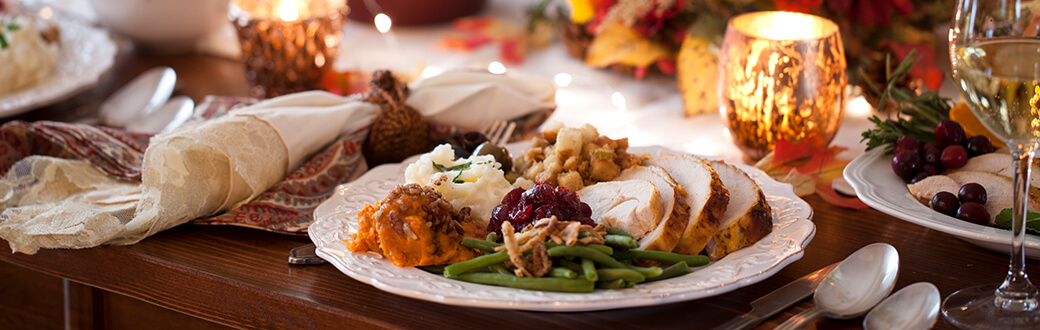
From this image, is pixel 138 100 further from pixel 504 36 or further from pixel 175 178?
pixel 504 36

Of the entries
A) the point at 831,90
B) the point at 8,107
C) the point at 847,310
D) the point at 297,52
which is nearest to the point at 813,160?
the point at 831,90

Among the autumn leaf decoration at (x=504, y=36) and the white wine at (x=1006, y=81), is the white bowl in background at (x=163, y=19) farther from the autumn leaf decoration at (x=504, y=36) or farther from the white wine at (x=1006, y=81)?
the white wine at (x=1006, y=81)

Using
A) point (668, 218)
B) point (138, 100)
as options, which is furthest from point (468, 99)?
point (138, 100)

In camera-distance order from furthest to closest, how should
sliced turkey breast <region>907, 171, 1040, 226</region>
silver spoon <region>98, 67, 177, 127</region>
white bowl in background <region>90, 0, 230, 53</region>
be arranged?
white bowl in background <region>90, 0, 230, 53</region>
silver spoon <region>98, 67, 177, 127</region>
sliced turkey breast <region>907, 171, 1040, 226</region>

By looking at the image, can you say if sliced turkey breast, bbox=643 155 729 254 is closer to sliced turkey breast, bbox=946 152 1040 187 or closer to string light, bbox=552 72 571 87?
sliced turkey breast, bbox=946 152 1040 187

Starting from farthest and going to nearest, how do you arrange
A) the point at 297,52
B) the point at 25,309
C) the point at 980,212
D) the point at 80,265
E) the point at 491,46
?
the point at 491,46 → the point at 297,52 → the point at 25,309 → the point at 80,265 → the point at 980,212

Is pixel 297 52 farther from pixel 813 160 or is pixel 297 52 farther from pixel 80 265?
pixel 813 160

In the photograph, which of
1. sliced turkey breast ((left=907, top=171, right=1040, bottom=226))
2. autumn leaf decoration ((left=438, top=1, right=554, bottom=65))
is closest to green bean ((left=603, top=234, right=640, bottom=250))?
sliced turkey breast ((left=907, top=171, right=1040, bottom=226))
